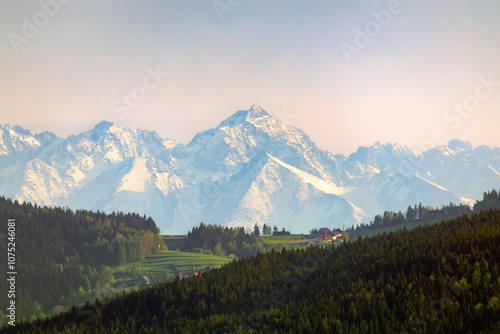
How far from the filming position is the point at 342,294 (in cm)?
9525

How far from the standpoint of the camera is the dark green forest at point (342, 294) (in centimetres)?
7456

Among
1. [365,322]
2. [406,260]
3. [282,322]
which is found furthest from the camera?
[406,260]

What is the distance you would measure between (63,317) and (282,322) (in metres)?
52.4

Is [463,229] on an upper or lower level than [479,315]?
upper

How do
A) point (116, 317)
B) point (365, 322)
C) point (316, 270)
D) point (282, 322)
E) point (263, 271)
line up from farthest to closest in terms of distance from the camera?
point (263, 271), point (316, 270), point (116, 317), point (282, 322), point (365, 322)

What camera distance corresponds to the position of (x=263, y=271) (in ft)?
422

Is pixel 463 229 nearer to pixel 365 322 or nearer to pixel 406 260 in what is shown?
pixel 406 260

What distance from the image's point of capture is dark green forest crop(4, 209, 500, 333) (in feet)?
245

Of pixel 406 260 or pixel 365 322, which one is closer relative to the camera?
pixel 365 322

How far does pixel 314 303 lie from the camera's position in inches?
3745

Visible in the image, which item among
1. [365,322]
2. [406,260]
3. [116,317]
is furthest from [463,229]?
[116,317]

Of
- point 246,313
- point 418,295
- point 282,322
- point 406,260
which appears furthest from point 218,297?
point 418,295

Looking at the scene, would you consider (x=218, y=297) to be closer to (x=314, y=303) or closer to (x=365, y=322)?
(x=314, y=303)

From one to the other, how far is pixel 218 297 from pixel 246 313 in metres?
13.7
